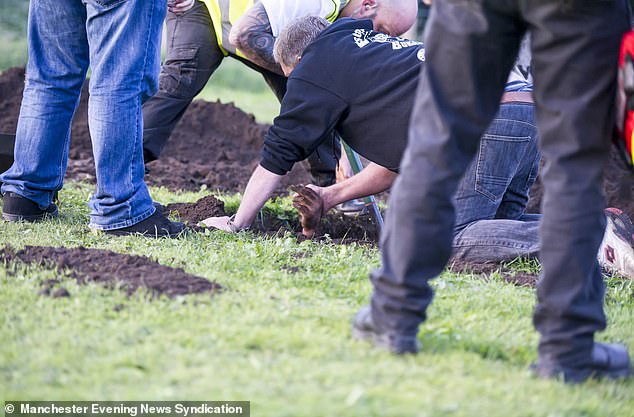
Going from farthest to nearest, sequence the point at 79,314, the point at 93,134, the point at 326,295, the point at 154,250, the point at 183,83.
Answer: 1. the point at 183,83
2. the point at 93,134
3. the point at 154,250
4. the point at 326,295
5. the point at 79,314

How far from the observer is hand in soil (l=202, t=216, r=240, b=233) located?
4.84 m

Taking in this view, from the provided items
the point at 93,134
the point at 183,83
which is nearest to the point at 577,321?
the point at 93,134

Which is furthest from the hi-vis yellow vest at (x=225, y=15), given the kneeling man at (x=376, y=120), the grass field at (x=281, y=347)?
the grass field at (x=281, y=347)

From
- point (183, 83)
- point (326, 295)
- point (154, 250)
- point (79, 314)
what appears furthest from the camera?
point (183, 83)

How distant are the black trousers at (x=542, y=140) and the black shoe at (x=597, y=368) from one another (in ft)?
0.12

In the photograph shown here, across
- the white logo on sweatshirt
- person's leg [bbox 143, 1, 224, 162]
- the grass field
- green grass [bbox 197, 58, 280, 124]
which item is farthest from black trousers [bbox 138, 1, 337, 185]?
green grass [bbox 197, 58, 280, 124]

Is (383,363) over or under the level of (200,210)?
over

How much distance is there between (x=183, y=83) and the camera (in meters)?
5.82

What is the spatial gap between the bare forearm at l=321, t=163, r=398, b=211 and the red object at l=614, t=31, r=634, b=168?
210 cm

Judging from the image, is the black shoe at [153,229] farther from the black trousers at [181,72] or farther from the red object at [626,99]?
the red object at [626,99]

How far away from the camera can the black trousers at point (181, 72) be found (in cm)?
573

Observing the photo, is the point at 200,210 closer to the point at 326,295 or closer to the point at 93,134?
the point at 93,134

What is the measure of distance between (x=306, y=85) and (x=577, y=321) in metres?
2.18

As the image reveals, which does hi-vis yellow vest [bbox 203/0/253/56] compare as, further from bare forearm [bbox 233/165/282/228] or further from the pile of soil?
the pile of soil
